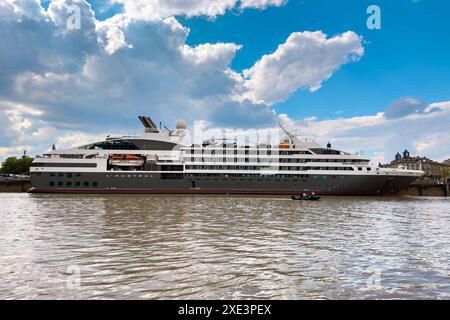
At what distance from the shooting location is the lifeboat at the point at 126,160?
60781mm

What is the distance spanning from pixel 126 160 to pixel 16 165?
80.7 meters

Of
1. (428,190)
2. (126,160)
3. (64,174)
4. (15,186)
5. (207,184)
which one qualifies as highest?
(126,160)

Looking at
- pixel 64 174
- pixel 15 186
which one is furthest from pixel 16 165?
pixel 64 174

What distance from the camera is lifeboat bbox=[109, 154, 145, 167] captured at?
6078 cm

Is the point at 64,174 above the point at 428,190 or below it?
above

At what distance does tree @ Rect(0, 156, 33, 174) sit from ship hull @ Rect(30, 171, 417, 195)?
68503mm

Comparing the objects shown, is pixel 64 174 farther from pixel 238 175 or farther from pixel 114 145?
pixel 238 175

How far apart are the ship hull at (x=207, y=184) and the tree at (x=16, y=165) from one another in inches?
2697

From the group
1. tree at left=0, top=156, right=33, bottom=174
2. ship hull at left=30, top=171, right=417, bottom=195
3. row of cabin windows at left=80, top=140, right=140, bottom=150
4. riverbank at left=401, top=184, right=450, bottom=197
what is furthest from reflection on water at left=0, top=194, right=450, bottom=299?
tree at left=0, top=156, right=33, bottom=174

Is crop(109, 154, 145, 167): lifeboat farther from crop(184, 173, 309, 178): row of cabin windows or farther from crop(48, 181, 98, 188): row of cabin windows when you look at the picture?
crop(184, 173, 309, 178): row of cabin windows

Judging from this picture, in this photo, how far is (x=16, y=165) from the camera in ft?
390

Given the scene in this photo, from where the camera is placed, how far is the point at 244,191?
190 ft
